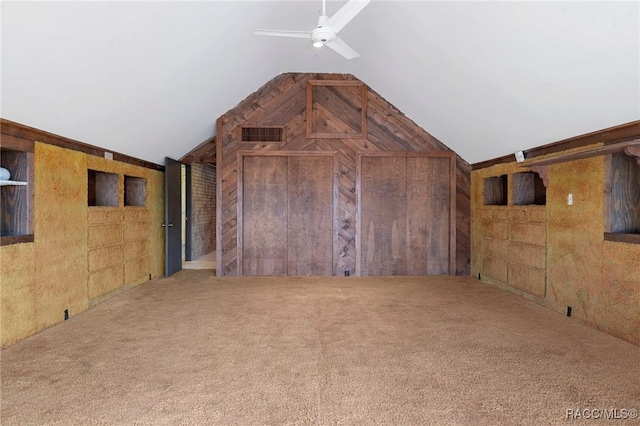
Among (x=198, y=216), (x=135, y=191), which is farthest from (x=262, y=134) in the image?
(x=198, y=216)

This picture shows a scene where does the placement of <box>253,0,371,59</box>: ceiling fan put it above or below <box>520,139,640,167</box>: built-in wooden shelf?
above

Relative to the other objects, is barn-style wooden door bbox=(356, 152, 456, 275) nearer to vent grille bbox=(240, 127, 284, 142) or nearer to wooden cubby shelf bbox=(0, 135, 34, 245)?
vent grille bbox=(240, 127, 284, 142)

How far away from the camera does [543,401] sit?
78.6 inches

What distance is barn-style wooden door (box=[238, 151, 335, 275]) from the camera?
5676 millimetres

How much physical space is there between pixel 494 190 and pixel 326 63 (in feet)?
10.9

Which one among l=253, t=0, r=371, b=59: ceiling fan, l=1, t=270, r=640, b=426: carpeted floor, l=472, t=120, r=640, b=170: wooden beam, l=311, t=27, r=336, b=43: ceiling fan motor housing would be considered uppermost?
l=253, t=0, r=371, b=59: ceiling fan

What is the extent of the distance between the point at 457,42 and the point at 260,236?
391 cm

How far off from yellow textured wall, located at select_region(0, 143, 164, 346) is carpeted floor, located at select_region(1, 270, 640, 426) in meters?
0.21

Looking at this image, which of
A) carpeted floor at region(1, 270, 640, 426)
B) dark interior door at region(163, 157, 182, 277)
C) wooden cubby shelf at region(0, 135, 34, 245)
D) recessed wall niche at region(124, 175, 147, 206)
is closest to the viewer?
carpeted floor at region(1, 270, 640, 426)

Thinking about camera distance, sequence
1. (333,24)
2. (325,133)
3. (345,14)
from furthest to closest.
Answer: (325,133) < (333,24) < (345,14)

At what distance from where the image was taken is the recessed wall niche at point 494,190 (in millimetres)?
5348

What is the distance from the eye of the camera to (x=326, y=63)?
5.31m

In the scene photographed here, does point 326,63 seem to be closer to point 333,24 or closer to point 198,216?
point 333,24

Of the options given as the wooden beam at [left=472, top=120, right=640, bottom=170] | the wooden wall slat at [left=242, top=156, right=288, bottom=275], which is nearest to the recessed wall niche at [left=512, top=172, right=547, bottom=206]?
the wooden beam at [left=472, top=120, right=640, bottom=170]
